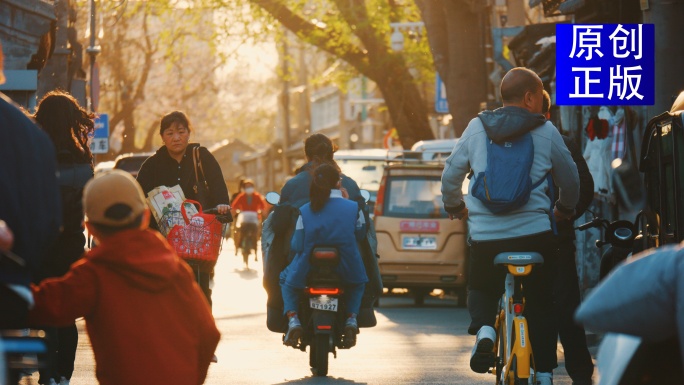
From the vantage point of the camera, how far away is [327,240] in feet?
37.0

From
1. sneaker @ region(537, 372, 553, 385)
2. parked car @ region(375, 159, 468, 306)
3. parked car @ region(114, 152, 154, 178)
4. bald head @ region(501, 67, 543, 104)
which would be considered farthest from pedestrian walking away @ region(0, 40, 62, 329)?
parked car @ region(114, 152, 154, 178)

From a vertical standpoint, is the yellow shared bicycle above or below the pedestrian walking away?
below

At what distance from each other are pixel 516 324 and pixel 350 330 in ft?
11.9

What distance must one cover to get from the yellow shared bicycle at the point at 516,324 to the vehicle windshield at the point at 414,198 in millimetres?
12943

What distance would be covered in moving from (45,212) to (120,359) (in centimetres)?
59

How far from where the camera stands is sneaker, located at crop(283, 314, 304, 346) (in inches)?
445

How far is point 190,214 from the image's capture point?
10594 millimetres

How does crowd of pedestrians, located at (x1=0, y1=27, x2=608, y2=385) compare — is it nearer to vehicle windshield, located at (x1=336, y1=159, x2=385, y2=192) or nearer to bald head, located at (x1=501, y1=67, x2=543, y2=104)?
bald head, located at (x1=501, y1=67, x2=543, y2=104)

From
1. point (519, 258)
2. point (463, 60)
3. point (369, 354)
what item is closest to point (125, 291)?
point (519, 258)

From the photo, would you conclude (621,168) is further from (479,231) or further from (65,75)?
(65,75)

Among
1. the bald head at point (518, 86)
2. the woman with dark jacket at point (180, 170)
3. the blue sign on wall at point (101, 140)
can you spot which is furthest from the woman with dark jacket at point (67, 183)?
the blue sign on wall at point (101, 140)

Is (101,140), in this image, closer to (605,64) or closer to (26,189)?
(605,64)

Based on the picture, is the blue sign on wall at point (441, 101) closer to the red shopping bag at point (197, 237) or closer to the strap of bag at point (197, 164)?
the strap of bag at point (197, 164)

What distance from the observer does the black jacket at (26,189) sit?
5.02 m
